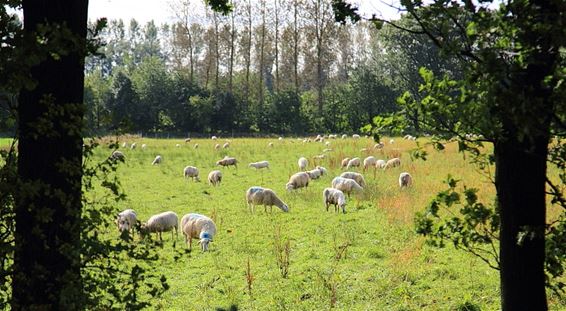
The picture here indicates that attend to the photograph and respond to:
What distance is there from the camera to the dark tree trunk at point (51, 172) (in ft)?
10.5

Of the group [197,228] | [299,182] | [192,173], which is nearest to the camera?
[197,228]

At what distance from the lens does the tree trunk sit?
338 cm

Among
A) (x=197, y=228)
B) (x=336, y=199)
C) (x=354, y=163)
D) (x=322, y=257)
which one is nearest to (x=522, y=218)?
(x=322, y=257)

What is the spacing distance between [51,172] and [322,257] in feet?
24.4

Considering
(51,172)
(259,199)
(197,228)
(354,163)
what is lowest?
(197,228)

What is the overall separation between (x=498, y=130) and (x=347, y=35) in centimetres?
6400

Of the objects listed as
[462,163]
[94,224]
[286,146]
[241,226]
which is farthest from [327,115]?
[94,224]

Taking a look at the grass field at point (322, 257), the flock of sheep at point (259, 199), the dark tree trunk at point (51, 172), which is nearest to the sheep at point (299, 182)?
the flock of sheep at point (259, 199)

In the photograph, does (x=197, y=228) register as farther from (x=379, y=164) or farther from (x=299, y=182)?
(x=379, y=164)

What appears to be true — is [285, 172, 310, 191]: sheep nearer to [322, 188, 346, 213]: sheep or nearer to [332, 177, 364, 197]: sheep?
[332, 177, 364, 197]: sheep

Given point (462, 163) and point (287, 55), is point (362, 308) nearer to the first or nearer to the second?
point (462, 163)

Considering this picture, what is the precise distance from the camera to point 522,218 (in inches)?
134

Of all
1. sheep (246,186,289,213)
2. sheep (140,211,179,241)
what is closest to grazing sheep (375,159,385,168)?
sheep (246,186,289,213)

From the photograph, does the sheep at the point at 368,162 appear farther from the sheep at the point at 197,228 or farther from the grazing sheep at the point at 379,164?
the sheep at the point at 197,228
